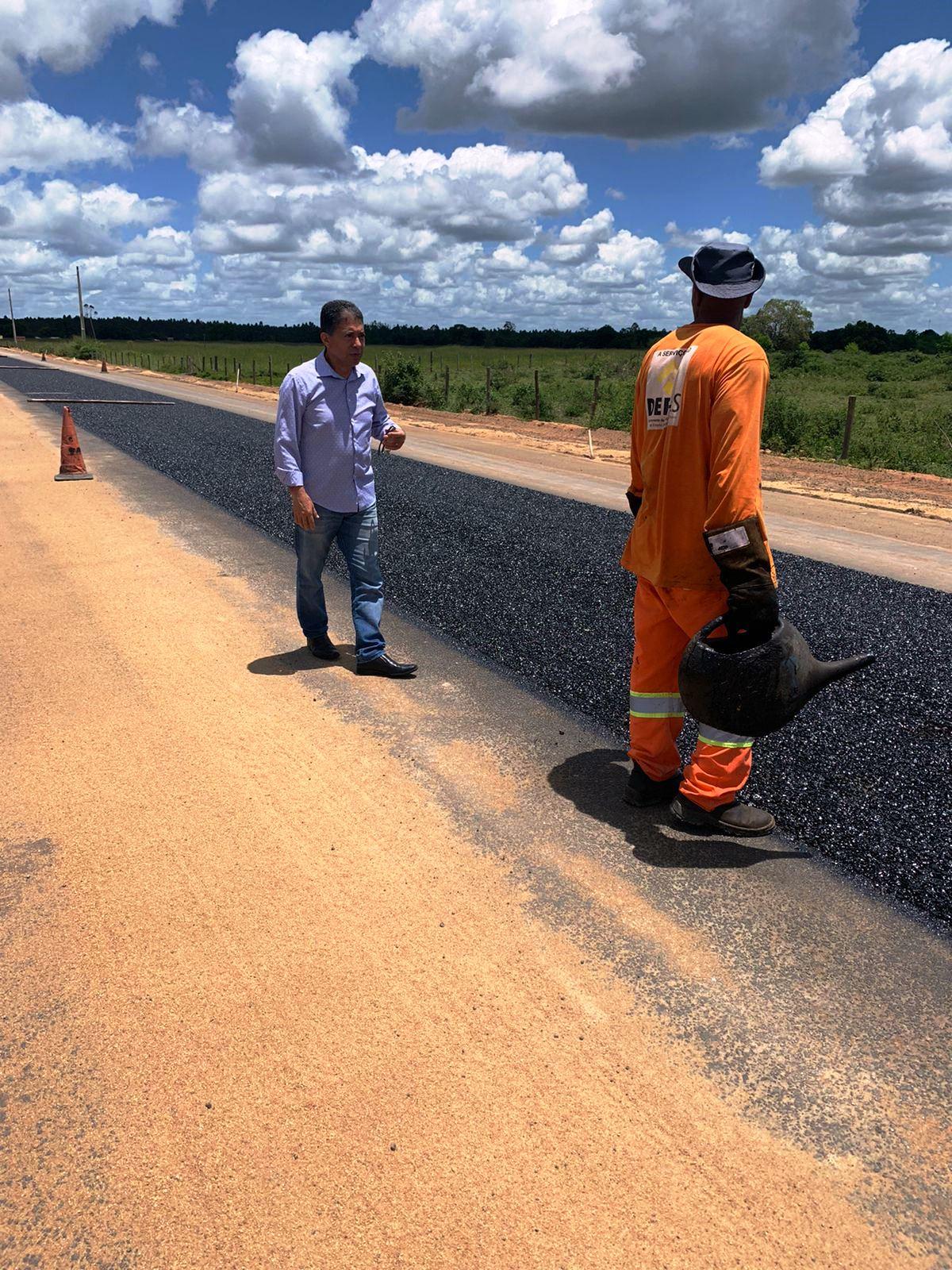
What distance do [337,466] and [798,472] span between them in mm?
13246

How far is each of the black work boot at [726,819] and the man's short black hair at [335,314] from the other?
291cm

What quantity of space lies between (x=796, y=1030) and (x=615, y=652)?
125 inches

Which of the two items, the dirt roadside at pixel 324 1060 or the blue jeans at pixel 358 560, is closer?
the dirt roadside at pixel 324 1060

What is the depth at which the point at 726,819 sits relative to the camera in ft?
11.2

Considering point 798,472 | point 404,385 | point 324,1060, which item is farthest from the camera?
point 404,385

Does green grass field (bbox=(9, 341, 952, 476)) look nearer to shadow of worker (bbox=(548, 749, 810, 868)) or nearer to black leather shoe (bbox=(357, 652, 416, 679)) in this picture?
black leather shoe (bbox=(357, 652, 416, 679))

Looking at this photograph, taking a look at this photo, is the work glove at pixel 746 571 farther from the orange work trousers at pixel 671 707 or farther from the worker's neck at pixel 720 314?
the worker's neck at pixel 720 314

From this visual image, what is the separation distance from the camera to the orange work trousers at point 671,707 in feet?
10.8

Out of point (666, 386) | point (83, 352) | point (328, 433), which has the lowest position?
point (328, 433)

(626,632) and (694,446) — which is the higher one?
(694,446)

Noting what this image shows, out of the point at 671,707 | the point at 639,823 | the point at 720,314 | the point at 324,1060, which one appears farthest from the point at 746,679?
the point at 324,1060

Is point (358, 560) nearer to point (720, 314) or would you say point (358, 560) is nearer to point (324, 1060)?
point (720, 314)

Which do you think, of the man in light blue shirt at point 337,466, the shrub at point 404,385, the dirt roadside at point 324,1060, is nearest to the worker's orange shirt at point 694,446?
the dirt roadside at point 324,1060

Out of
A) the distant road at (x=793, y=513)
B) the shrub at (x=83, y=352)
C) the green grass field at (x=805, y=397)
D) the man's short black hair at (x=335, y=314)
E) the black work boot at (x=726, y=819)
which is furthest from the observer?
the shrub at (x=83, y=352)
